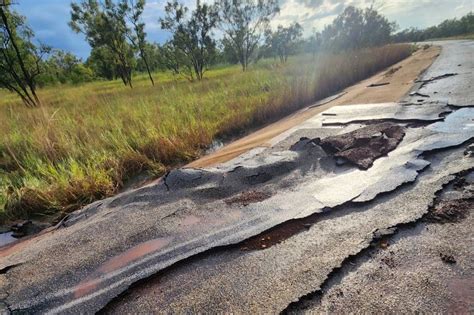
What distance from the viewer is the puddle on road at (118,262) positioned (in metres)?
1.68

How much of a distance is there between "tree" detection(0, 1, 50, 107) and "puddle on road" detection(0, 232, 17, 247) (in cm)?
915

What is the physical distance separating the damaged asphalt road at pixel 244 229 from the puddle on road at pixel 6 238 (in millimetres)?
534

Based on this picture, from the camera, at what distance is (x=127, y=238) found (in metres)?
2.13

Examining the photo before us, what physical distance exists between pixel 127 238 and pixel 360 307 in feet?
5.25

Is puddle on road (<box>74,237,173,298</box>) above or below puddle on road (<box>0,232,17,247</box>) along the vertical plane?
above

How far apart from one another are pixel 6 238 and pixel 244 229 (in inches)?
99.1

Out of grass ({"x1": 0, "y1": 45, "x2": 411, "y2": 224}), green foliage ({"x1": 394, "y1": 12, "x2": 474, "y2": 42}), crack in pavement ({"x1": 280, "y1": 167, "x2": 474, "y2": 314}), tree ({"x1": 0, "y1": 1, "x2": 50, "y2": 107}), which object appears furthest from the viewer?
green foliage ({"x1": 394, "y1": 12, "x2": 474, "y2": 42})

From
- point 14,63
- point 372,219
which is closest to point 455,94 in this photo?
point 372,219

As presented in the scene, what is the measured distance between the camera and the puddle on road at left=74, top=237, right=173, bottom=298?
1682 millimetres

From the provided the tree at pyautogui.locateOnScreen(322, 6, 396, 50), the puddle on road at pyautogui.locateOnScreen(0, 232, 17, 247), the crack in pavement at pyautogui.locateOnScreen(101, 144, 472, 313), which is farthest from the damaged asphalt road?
the tree at pyautogui.locateOnScreen(322, 6, 396, 50)

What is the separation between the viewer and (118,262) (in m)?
1.88

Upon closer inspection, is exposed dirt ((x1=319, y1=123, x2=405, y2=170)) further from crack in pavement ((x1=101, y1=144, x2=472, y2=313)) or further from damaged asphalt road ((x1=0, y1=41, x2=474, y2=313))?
crack in pavement ((x1=101, y1=144, x2=472, y2=313))

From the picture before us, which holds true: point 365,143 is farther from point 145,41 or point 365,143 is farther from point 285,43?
point 285,43

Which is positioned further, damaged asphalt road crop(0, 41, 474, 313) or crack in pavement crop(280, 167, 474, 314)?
damaged asphalt road crop(0, 41, 474, 313)
